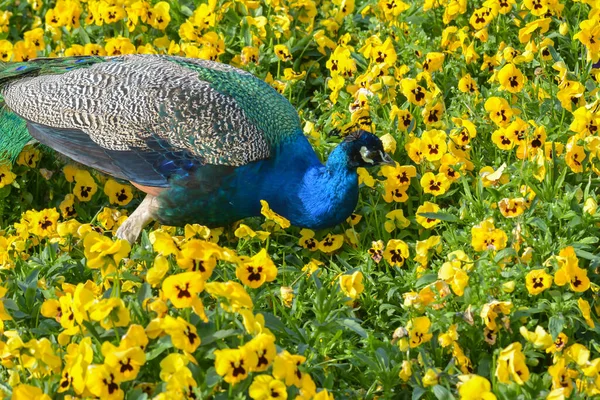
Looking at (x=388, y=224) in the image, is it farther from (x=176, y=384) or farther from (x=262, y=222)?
(x=176, y=384)

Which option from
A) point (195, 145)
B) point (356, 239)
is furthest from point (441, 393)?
point (195, 145)

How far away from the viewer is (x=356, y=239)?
452cm

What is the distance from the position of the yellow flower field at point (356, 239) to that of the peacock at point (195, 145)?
187mm

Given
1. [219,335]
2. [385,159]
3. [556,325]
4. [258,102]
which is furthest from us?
[258,102]

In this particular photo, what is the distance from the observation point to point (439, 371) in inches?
133

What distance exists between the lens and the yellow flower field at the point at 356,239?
3.19 meters

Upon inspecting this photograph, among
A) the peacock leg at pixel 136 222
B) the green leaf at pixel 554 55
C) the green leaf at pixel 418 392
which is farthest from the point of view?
the green leaf at pixel 554 55

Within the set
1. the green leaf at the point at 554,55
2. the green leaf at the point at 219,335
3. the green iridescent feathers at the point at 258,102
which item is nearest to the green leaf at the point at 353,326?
the green leaf at the point at 219,335

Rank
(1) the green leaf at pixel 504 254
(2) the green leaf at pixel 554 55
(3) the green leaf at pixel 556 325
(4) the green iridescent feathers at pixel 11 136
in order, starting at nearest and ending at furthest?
(3) the green leaf at pixel 556 325 < (1) the green leaf at pixel 504 254 < (4) the green iridescent feathers at pixel 11 136 < (2) the green leaf at pixel 554 55

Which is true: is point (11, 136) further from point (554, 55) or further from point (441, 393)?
point (554, 55)

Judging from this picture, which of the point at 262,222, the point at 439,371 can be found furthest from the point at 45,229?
the point at 439,371

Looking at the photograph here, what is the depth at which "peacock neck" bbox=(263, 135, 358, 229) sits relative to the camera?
439 centimetres

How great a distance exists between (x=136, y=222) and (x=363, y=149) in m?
1.08

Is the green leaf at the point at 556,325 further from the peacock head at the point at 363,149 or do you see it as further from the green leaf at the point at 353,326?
the peacock head at the point at 363,149
